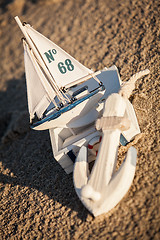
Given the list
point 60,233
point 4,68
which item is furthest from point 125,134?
point 4,68

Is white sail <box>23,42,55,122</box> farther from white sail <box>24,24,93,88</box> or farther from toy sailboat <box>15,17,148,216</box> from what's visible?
white sail <box>24,24,93,88</box>

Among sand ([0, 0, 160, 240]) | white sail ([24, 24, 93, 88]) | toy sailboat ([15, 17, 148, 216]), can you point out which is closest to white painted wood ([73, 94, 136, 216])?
toy sailboat ([15, 17, 148, 216])

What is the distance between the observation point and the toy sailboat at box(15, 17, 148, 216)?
7.28 ft

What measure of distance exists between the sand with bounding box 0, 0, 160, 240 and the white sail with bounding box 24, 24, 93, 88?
2.87ft

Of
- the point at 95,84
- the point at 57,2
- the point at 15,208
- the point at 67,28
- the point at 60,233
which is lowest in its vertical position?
the point at 60,233

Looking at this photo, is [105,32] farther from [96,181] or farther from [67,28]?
[96,181]

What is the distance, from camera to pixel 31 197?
2.82 metres

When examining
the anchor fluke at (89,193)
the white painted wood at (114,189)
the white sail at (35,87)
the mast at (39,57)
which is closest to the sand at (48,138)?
the white painted wood at (114,189)

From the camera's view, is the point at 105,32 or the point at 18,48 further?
the point at 18,48

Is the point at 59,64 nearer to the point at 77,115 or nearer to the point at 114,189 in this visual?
the point at 77,115

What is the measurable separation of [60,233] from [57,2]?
5.50 metres

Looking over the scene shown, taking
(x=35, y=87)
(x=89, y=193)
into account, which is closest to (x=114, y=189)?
(x=89, y=193)

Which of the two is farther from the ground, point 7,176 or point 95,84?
point 95,84

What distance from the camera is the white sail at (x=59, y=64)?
8.78 ft
